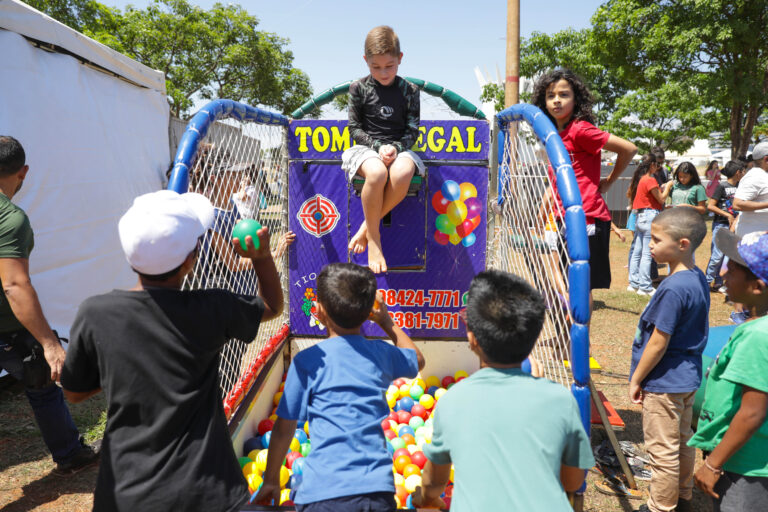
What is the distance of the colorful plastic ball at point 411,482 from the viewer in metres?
3.08

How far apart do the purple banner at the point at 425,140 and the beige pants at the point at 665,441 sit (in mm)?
2300

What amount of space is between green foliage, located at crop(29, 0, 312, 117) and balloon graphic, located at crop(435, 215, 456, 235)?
631 inches

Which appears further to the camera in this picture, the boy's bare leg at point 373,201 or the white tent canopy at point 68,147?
the white tent canopy at point 68,147

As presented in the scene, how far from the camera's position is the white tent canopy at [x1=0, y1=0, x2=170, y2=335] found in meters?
4.75

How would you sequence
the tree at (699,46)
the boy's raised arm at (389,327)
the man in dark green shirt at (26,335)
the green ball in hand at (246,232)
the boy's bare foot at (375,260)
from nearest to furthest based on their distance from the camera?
the green ball in hand at (246,232), the boy's raised arm at (389,327), the man in dark green shirt at (26,335), the boy's bare foot at (375,260), the tree at (699,46)

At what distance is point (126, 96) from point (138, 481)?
680cm

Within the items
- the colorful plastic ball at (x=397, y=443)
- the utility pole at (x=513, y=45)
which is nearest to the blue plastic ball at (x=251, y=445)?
the colorful plastic ball at (x=397, y=443)

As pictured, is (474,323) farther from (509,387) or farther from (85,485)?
(85,485)

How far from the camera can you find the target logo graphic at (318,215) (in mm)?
4266

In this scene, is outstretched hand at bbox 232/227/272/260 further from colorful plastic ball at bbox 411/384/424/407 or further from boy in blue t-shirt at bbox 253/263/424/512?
colorful plastic ball at bbox 411/384/424/407

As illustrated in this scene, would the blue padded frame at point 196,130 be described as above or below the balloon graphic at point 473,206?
above

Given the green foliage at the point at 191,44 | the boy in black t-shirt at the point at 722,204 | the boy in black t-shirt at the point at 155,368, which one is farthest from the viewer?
the green foliage at the point at 191,44

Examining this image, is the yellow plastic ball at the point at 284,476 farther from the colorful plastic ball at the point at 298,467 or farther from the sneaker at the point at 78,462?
the sneaker at the point at 78,462

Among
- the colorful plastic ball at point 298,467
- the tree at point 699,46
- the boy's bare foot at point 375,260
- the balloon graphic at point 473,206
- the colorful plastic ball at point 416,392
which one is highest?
the tree at point 699,46
